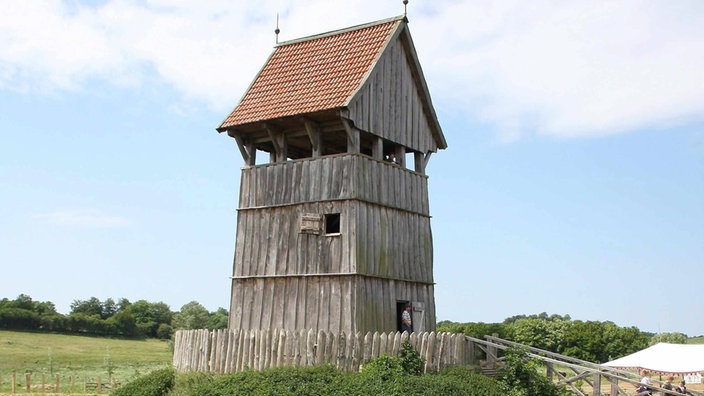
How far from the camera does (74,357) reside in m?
77.7

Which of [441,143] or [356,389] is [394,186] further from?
[356,389]

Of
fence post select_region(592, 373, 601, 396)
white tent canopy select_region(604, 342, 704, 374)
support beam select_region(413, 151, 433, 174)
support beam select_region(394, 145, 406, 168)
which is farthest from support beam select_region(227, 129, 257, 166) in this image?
white tent canopy select_region(604, 342, 704, 374)

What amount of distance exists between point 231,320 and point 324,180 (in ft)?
18.1

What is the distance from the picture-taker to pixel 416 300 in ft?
87.5

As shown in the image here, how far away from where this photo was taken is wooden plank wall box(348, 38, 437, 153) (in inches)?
1008

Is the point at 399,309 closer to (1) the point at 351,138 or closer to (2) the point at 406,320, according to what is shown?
(2) the point at 406,320

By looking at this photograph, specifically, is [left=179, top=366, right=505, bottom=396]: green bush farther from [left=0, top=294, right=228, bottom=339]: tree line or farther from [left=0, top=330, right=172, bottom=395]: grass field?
[left=0, top=294, right=228, bottom=339]: tree line

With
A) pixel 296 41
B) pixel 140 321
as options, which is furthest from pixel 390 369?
pixel 140 321

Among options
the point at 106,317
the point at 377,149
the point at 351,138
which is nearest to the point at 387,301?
the point at 377,149

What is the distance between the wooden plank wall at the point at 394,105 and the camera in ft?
84.0

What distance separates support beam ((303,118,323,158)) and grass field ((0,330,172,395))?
109 ft

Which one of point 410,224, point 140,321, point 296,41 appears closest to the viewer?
point 410,224

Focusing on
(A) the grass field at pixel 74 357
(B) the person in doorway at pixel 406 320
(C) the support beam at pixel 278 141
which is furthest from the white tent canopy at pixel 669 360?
(A) the grass field at pixel 74 357

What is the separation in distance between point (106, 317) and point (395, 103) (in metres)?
89.6
